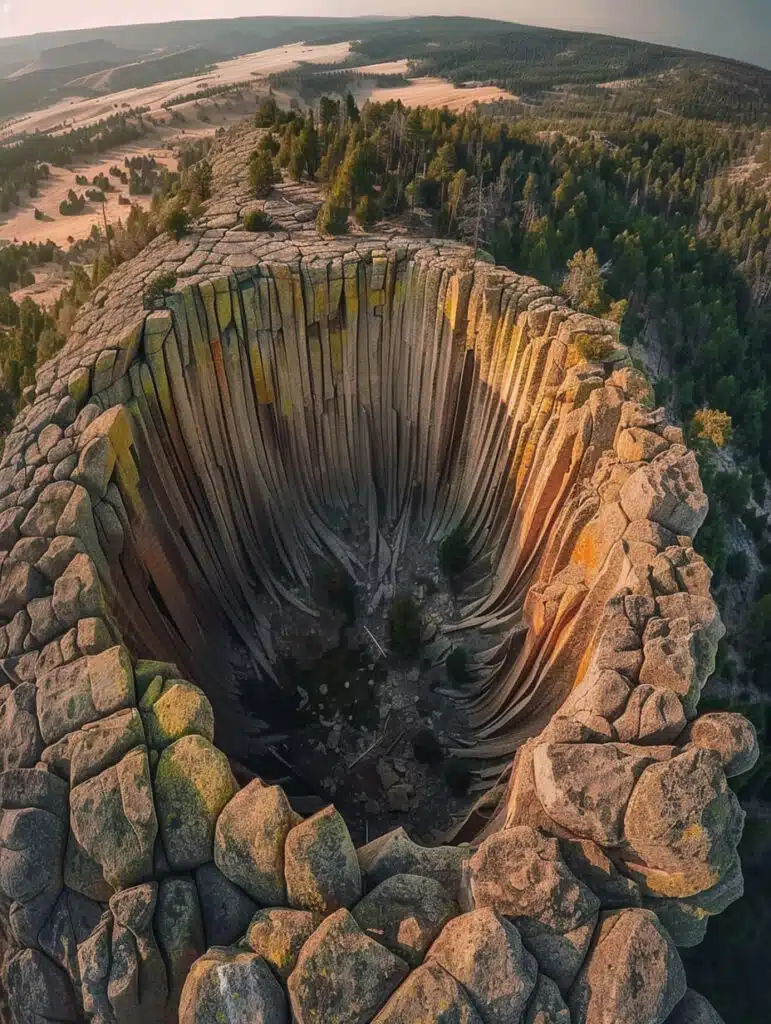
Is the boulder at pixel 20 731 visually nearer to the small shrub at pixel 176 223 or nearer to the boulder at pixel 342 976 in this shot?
the boulder at pixel 342 976

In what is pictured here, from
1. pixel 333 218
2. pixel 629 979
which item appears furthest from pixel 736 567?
pixel 629 979

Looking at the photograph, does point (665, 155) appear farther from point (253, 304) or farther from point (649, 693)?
point (649, 693)

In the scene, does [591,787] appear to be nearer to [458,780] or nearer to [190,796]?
[190,796]

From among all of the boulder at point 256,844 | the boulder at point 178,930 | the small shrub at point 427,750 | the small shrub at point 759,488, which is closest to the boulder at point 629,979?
the boulder at point 256,844

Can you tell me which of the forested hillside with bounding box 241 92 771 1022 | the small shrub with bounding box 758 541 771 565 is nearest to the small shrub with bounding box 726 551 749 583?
the forested hillside with bounding box 241 92 771 1022

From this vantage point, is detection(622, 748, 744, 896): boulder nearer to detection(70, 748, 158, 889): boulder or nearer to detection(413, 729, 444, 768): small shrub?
detection(70, 748, 158, 889): boulder

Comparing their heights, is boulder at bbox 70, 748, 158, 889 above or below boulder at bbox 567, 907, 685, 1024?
above

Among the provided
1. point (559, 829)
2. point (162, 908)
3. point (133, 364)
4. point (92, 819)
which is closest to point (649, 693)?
point (559, 829)
